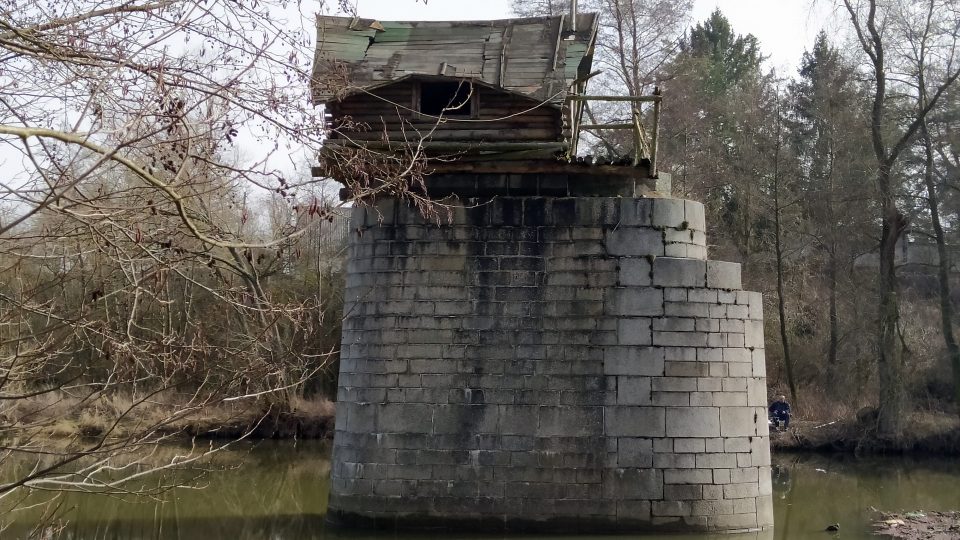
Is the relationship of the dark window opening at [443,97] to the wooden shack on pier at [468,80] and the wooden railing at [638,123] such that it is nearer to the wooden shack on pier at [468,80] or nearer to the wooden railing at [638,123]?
the wooden shack on pier at [468,80]

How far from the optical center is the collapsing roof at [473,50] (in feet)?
38.9

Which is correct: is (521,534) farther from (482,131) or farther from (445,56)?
(445,56)

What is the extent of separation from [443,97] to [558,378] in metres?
3.83

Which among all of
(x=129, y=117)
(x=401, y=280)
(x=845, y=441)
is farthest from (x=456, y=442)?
(x=845, y=441)

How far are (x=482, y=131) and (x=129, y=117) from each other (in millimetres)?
6998

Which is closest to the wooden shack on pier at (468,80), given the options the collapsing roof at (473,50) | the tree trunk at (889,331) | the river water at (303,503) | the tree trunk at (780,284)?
the collapsing roof at (473,50)

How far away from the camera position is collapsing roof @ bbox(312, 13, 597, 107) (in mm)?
11844

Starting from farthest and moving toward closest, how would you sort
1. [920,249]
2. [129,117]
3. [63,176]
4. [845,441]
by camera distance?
[920,249] < [845,441] < [129,117] < [63,176]

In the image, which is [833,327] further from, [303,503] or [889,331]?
[303,503]

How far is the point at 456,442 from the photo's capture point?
11047 millimetres

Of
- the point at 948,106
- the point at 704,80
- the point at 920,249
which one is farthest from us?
the point at 704,80

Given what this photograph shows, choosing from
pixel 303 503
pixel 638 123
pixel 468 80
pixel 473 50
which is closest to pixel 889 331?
pixel 638 123

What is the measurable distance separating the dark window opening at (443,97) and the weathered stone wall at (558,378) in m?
1.40

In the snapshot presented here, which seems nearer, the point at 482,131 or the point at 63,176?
the point at 63,176
